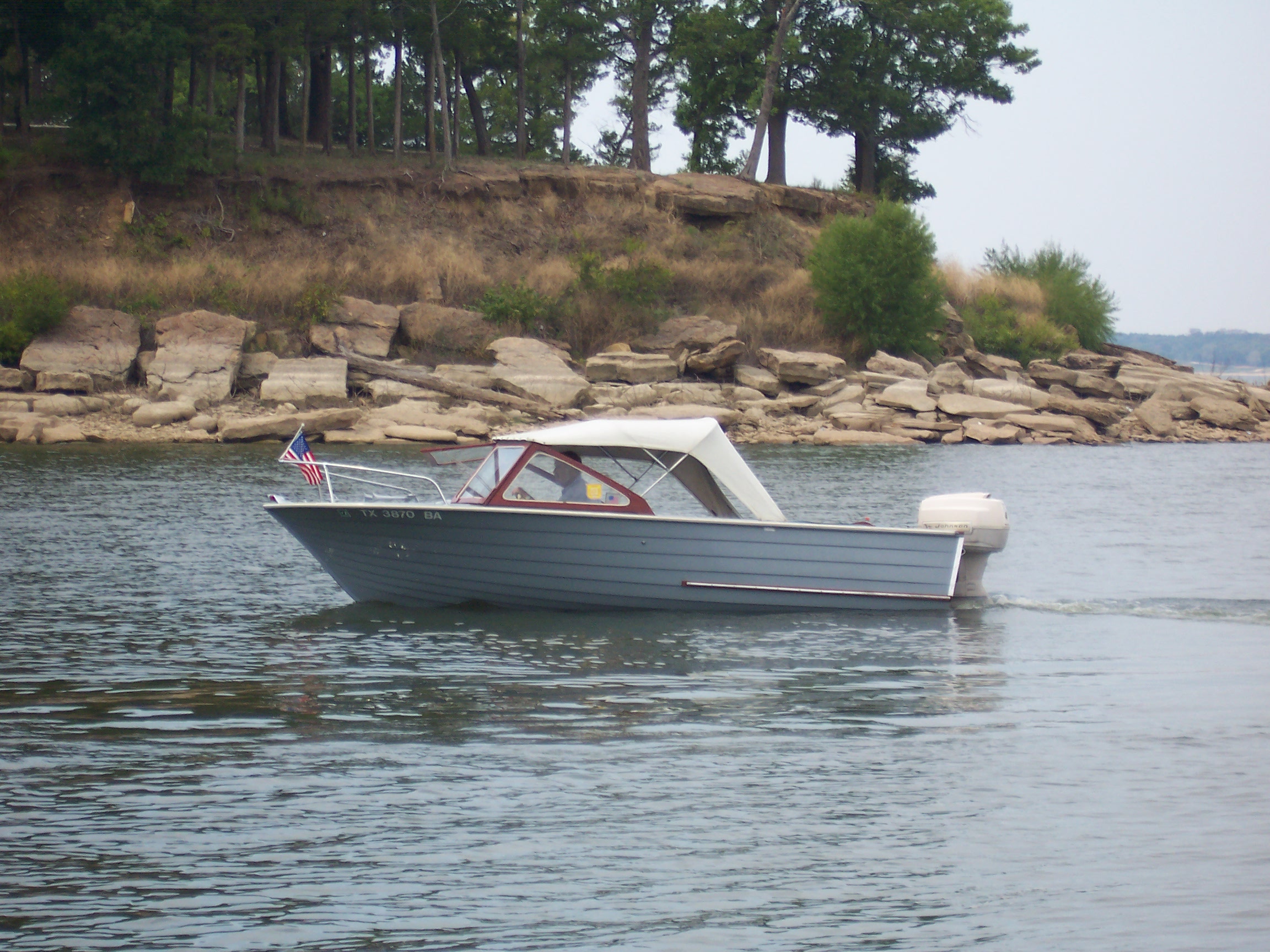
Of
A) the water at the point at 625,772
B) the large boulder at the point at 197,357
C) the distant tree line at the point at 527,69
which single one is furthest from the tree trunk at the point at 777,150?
the water at the point at 625,772

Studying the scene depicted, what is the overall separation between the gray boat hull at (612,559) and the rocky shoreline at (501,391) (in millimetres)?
21505

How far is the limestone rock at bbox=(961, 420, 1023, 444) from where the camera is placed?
40.3 meters

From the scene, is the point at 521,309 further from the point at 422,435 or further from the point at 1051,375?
the point at 1051,375

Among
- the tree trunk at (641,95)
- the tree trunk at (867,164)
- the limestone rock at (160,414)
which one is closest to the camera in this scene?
the limestone rock at (160,414)

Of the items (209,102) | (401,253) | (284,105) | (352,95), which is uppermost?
(284,105)

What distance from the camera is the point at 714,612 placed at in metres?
13.2

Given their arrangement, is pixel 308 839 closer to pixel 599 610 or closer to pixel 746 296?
pixel 599 610

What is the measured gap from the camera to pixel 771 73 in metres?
55.5

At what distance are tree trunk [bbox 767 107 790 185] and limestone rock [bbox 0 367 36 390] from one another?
3448 centimetres

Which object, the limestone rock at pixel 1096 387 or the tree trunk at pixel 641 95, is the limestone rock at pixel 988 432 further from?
the tree trunk at pixel 641 95

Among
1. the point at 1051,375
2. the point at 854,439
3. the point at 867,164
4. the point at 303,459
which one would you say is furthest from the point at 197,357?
the point at 867,164

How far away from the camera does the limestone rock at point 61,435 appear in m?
33.0

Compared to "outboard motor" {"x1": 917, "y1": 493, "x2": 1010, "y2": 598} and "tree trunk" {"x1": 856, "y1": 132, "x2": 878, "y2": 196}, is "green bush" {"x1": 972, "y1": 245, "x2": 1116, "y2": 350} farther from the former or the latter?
"outboard motor" {"x1": 917, "y1": 493, "x2": 1010, "y2": 598}

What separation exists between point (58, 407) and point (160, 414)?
2855 mm
